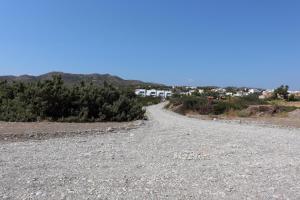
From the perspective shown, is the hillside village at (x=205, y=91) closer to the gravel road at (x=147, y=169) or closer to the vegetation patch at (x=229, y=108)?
the vegetation patch at (x=229, y=108)

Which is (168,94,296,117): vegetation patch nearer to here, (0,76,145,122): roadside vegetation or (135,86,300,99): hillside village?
(0,76,145,122): roadside vegetation

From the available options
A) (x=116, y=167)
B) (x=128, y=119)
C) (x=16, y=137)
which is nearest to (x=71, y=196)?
(x=116, y=167)

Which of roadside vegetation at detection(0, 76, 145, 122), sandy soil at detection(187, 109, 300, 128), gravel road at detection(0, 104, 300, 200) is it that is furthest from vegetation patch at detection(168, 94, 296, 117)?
gravel road at detection(0, 104, 300, 200)

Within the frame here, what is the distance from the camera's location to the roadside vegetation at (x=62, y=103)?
939 inches

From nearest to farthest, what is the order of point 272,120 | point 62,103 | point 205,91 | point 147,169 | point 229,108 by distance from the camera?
point 147,169 → point 62,103 → point 272,120 → point 229,108 → point 205,91

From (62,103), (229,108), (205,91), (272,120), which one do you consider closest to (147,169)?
(62,103)

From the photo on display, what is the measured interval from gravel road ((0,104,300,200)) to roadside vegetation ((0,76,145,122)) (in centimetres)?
959

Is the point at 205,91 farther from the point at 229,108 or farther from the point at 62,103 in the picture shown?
the point at 62,103

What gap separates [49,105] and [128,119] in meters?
4.63

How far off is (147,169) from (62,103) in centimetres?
1653

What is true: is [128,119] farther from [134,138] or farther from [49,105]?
[134,138]

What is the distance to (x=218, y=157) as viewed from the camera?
37.2 ft

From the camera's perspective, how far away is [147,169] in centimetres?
931

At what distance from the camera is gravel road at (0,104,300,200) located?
7227 mm
